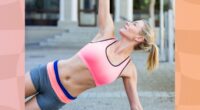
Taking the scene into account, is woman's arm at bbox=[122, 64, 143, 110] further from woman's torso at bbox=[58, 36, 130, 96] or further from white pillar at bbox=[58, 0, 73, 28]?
white pillar at bbox=[58, 0, 73, 28]

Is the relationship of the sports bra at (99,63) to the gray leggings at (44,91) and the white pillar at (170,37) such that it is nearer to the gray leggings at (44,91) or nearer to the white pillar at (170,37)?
the gray leggings at (44,91)

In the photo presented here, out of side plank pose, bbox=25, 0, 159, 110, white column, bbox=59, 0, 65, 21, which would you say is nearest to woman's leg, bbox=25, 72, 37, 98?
side plank pose, bbox=25, 0, 159, 110

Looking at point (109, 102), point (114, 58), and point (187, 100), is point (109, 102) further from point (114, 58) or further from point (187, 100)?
point (187, 100)

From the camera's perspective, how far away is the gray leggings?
3859 mm

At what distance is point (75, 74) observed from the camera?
3.85 meters

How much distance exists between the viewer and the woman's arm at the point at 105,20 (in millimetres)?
3879

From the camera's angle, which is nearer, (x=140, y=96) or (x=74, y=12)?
(x=140, y=96)

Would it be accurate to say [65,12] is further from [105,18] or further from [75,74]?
[75,74]

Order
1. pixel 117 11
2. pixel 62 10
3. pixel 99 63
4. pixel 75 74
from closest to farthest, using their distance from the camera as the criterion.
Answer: pixel 99 63 < pixel 75 74 < pixel 62 10 < pixel 117 11

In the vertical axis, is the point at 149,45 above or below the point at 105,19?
below

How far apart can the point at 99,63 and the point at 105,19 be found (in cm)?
40

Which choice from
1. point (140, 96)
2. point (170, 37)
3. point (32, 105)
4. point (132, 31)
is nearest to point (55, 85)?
point (32, 105)

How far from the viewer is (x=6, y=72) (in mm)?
2990

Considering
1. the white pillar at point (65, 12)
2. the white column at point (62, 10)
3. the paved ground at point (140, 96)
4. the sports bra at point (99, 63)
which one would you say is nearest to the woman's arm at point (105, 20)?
the sports bra at point (99, 63)
